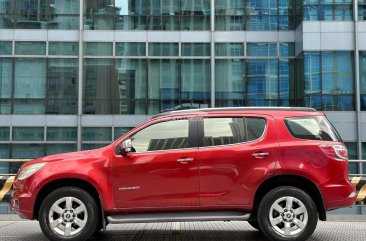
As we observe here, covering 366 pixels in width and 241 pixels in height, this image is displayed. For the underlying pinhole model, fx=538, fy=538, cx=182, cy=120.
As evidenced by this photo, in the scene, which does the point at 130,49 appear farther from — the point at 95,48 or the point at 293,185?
the point at 293,185

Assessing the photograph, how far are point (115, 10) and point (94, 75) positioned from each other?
3215 mm

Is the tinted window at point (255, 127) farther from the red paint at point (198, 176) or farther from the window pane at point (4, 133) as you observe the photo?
the window pane at point (4, 133)

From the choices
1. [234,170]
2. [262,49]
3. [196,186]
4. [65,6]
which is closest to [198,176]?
[196,186]

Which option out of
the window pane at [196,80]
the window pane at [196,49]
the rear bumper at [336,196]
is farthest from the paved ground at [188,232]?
the window pane at [196,49]

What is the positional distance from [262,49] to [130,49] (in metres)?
6.23

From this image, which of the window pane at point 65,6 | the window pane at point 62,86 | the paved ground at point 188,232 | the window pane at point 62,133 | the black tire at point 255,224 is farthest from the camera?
the window pane at point 65,6

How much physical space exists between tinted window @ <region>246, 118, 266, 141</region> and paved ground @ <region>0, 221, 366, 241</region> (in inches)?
60.9

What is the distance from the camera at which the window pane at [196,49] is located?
25.4 m

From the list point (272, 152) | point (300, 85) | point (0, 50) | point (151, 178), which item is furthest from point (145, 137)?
point (0, 50)

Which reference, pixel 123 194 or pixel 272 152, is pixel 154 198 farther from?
pixel 272 152

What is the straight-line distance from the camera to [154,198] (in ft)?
23.9

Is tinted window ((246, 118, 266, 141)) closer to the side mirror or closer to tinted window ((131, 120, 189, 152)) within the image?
tinted window ((131, 120, 189, 152))

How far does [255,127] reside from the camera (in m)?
7.59

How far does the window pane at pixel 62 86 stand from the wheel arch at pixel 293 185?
18.7m
